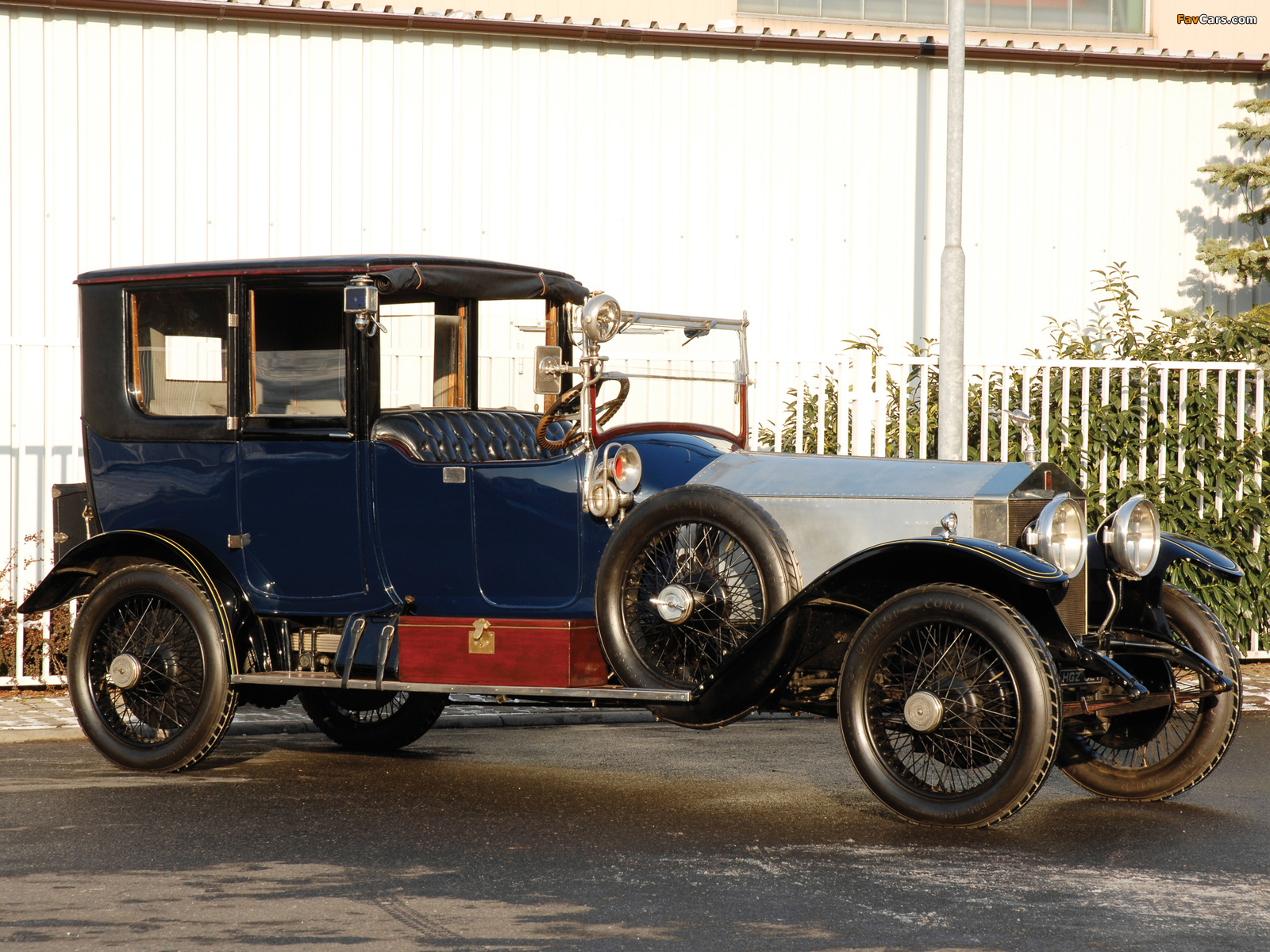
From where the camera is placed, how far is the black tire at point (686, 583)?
217 inches

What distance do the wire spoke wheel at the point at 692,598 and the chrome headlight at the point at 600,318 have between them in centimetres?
85

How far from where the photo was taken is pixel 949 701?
16.7ft

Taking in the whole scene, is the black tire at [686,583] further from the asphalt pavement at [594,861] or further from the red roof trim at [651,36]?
the red roof trim at [651,36]

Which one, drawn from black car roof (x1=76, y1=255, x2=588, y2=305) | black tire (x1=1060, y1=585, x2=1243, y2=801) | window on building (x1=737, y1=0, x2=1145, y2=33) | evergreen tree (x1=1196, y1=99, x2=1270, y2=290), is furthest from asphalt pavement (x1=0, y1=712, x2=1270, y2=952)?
window on building (x1=737, y1=0, x2=1145, y2=33)

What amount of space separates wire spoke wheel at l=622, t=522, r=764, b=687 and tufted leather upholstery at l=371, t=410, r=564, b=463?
0.69 m

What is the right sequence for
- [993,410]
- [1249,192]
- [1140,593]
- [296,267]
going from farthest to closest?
[1249,192] → [993,410] → [296,267] → [1140,593]

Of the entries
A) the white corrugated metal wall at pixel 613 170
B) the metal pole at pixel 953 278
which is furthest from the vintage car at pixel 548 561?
the white corrugated metal wall at pixel 613 170

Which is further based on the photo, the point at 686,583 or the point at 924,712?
the point at 686,583

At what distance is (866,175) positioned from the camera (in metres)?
12.6

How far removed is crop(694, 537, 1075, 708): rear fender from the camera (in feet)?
16.8

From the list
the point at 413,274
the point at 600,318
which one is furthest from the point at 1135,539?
the point at 413,274

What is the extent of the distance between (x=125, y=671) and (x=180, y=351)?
4.56 ft

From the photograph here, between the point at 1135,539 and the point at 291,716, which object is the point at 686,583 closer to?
the point at 1135,539

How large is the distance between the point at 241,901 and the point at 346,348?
104 inches
